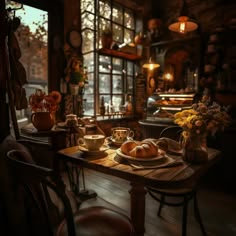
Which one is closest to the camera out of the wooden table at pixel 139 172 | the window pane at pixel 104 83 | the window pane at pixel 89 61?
the wooden table at pixel 139 172

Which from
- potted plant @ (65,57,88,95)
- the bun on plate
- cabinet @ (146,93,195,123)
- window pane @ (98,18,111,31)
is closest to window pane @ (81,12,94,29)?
window pane @ (98,18,111,31)

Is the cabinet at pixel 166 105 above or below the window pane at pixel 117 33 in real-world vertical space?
below

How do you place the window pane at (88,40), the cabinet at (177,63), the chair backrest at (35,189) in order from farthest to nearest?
the cabinet at (177,63), the window pane at (88,40), the chair backrest at (35,189)

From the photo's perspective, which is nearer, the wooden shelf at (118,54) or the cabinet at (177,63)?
the wooden shelf at (118,54)

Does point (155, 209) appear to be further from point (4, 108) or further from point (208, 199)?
point (4, 108)

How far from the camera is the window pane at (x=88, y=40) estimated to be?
363 centimetres

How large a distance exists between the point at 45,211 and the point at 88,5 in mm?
3548

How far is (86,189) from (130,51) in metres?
2.85

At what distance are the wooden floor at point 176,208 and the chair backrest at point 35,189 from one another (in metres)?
1.00

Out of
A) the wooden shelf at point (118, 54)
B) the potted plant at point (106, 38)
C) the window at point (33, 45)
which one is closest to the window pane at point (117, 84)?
the wooden shelf at point (118, 54)

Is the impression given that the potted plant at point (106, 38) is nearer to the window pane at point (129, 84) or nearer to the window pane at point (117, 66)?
the window pane at point (117, 66)

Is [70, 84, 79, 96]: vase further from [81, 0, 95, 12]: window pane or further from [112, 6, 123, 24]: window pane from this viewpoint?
[112, 6, 123, 24]: window pane

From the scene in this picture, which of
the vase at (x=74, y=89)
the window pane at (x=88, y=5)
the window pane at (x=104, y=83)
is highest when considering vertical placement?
the window pane at (x=88, y=5)

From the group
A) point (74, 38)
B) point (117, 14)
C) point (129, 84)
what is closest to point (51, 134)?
point (74, 38)
